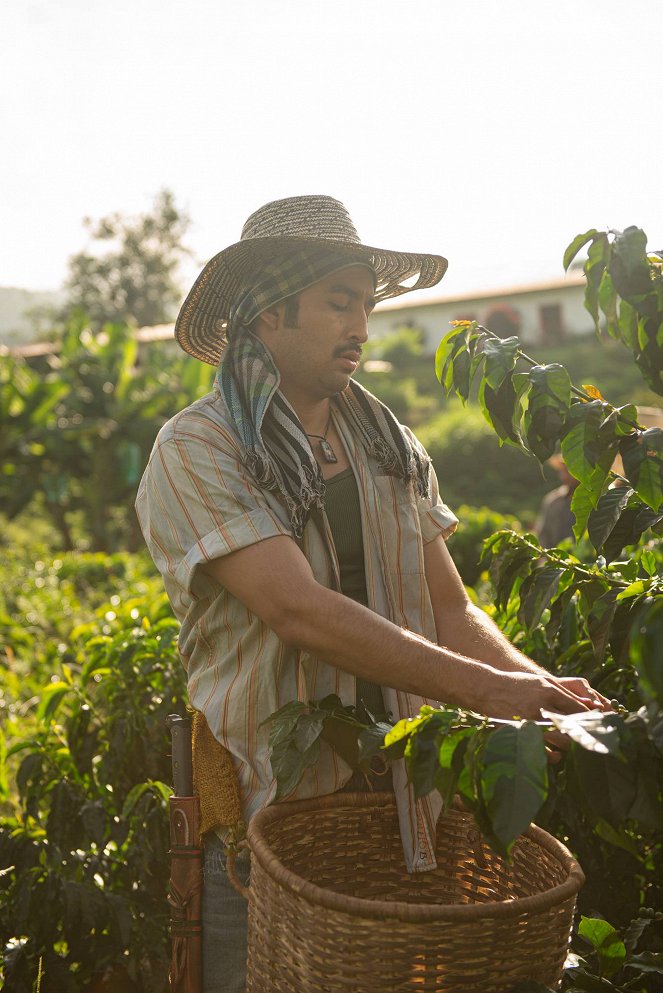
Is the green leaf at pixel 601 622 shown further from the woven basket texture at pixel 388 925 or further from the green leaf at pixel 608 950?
the green leaf at pixel 608 950

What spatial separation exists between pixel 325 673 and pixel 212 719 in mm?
245

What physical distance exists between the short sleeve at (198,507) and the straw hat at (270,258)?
1.48ft

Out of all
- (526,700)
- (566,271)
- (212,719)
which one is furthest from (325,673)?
(566,271)

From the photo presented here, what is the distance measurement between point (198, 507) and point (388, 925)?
2.79ft

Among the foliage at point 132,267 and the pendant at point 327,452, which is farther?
the foliage at point 132,267

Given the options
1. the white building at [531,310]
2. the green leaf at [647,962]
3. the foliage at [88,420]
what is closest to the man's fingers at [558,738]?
the green leaf at [647,962]

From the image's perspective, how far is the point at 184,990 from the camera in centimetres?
198

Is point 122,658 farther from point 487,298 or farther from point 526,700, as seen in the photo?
point 487,298

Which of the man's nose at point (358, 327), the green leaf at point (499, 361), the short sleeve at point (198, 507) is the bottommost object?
the short sleeve at point (198, 507)

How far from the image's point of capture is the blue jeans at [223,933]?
2.00 metres

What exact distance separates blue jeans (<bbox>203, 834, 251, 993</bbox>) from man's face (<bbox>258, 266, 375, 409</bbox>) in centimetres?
99

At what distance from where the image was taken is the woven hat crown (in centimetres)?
213

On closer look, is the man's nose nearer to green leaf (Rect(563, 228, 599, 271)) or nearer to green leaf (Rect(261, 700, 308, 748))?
green leaf (Rect(563, 228, 599, 271))

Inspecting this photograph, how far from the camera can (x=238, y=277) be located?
2.29m
